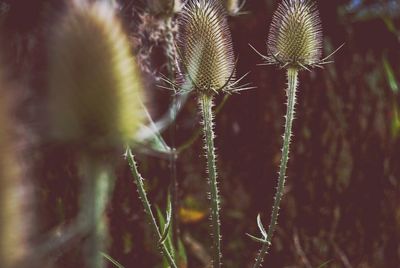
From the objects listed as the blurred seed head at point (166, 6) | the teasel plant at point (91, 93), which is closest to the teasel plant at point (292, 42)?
the blurred seed head at point (166, 6)

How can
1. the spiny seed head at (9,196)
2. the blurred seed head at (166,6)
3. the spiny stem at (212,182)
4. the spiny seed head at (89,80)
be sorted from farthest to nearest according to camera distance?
the blurred seed head at (166,6) < the spiny stem at (212,182) < the spiny seed head at (89,80) < the spiny seed head at (9,196)

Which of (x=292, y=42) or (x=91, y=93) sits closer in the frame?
(x=91, y=93)

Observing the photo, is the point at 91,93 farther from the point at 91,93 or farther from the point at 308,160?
the point at 308,160

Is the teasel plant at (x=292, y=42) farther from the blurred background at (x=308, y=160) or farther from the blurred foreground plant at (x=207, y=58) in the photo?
the blurred background at (x=308, y=160)

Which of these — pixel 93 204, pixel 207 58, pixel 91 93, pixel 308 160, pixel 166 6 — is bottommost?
pixel 308 160

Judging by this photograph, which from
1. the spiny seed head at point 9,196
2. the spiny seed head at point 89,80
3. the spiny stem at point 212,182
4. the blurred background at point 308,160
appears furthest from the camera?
the blurred background at point 308,160

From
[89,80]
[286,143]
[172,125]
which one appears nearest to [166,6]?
[172,125]
